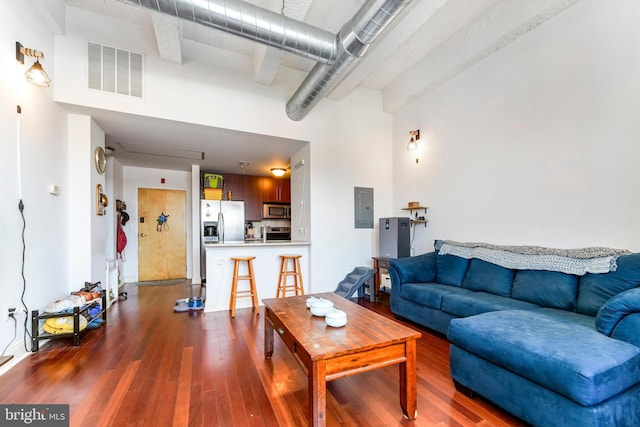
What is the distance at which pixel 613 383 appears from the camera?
4.35 feet

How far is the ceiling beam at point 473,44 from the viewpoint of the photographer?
273 cm

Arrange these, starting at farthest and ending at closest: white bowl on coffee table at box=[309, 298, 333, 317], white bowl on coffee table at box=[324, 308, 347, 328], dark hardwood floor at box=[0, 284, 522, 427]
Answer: white bowl on coffee table at box=[309, 298, 333, 317] < white bowl on coffee table at box=[324, 308, 347, 328] < dark hardwood floor at box=[0, 284, 522, 427]

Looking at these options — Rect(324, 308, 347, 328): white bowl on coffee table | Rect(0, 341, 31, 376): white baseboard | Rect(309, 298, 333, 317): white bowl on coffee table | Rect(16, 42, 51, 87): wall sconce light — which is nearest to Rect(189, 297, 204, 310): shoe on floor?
Rect(0, 341, 31, 376): white baseboard

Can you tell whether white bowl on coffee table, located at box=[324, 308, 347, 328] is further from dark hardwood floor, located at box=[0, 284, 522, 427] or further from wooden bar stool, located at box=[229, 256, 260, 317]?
wooden bar stool, located at box=[229, 256, 260, 317]

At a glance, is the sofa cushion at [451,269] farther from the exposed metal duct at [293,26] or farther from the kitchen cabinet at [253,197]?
the kitchen cabinet at [253,197]

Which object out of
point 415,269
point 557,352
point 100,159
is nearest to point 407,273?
point 415,269

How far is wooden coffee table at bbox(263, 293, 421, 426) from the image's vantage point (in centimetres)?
140

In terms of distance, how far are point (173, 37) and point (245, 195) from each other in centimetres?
406

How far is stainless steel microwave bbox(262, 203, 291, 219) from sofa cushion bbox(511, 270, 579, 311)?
5290 mm

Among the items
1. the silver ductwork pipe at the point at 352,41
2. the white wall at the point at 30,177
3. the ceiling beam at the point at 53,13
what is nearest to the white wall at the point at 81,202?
the white wall at the point at 30,177

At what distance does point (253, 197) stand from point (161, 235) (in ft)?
7.34

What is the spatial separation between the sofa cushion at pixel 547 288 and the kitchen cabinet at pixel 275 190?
212 inches

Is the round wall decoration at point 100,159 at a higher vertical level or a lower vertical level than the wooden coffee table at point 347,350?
higher

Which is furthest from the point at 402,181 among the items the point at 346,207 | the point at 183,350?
the point at 183,350
